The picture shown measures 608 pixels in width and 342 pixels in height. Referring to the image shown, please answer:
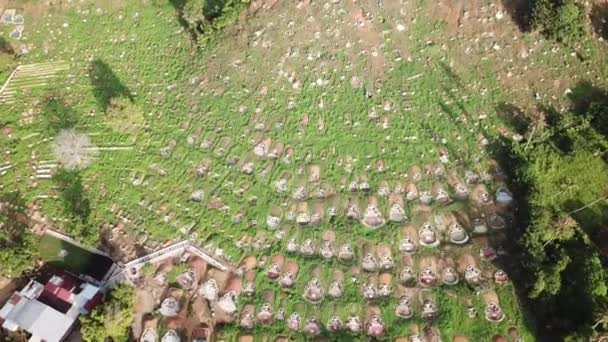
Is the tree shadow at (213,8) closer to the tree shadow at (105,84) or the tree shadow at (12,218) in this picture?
the tree shadow at (105,84)

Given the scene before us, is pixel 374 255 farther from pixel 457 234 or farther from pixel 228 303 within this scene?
pixel 228 303

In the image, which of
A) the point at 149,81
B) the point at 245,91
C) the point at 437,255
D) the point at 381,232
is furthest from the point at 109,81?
the point at 437,255

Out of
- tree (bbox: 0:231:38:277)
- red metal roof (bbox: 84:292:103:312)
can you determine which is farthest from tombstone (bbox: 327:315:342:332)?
tree (bbox: 0:231:38:277)

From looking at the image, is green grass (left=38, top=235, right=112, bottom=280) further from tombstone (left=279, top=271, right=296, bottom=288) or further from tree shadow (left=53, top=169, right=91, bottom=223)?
tombstone (left=279, top=271, right=296, bottom=288)

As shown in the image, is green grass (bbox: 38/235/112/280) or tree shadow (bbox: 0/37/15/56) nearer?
green grass (bbox: 38/235/112/280)

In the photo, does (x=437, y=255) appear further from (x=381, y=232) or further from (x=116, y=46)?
(x=116, y=46)
